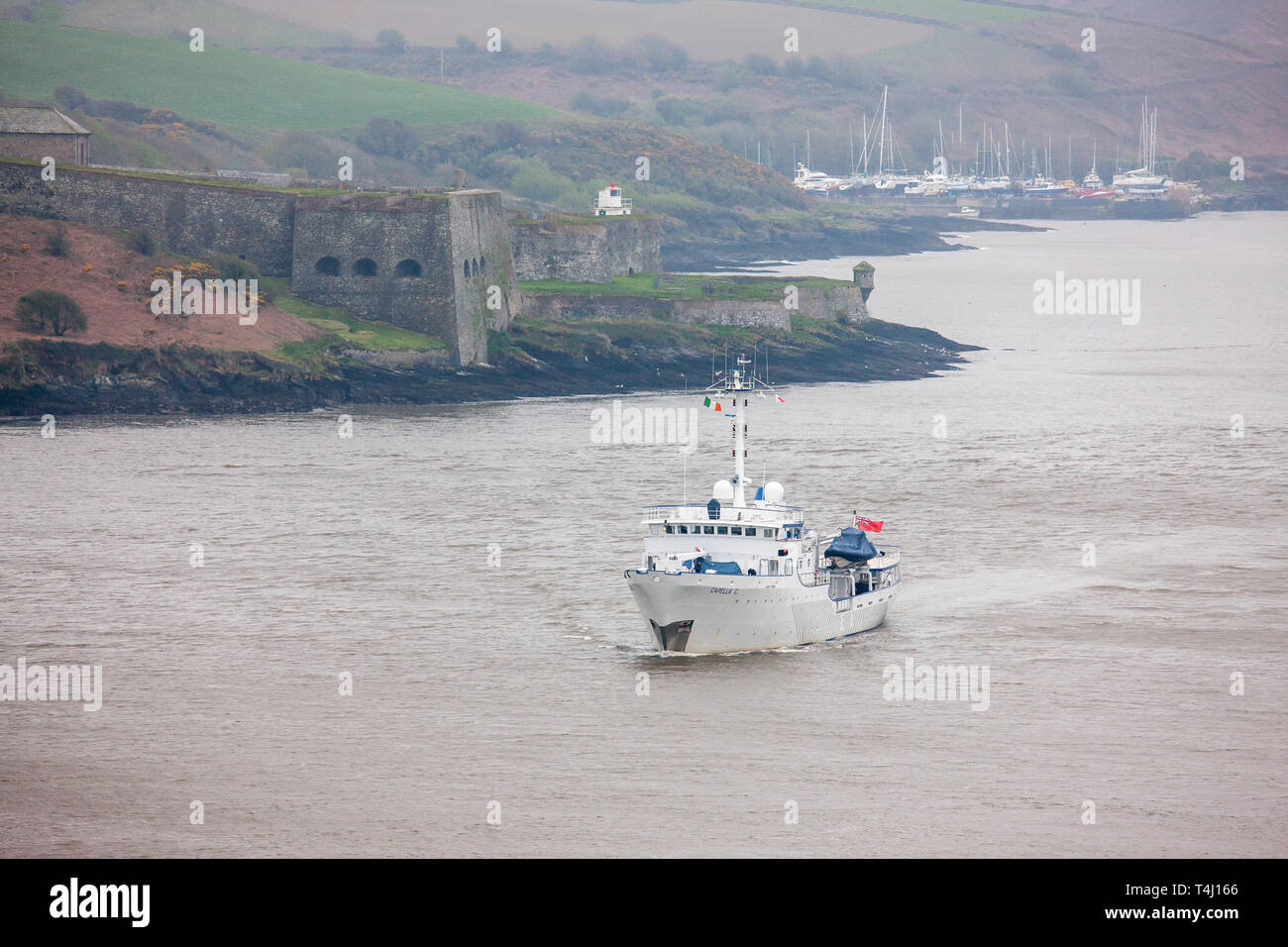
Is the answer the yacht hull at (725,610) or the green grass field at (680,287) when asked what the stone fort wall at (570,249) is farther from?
the yacht hull at (725,610)

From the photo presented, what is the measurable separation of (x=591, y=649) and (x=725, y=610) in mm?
2747

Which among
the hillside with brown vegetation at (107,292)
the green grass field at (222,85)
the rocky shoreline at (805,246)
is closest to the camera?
the hillside with brown vegetation at (107,292)

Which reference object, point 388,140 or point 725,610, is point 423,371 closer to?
point 725,610

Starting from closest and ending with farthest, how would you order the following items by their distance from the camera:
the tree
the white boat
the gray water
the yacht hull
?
the gray water → the yacht hull → the white boat → the tree

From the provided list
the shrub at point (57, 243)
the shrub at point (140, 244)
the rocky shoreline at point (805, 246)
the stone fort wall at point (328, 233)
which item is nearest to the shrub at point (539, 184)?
the rocky shoreline at point (805, 246)

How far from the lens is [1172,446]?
6259cm

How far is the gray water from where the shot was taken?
27766 millimetres

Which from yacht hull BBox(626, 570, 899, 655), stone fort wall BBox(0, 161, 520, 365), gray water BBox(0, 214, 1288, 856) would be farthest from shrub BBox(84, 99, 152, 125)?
yacht hull BBox(626, 570, 899, 655)

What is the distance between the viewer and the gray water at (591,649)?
27.8 metres

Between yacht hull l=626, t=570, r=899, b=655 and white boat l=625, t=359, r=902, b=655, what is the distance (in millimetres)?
18

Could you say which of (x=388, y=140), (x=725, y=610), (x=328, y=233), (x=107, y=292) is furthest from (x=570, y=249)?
(x=388, y=140)

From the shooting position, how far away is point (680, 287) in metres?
89.7

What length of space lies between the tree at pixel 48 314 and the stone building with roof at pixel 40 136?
1579 centimetres

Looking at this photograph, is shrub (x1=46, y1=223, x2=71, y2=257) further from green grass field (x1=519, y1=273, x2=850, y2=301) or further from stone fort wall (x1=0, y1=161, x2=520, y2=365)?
green grass field (x1=519, y1=273, x2=850, y2=301)
